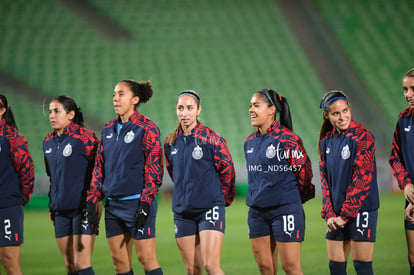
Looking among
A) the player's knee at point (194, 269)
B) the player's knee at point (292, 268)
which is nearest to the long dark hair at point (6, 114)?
the player's knee at point (194, 269)

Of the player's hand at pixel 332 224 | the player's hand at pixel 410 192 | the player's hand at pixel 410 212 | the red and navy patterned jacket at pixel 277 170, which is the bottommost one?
the player's hand at pixel 332 224

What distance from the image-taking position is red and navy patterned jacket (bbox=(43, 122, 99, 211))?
5.62 m

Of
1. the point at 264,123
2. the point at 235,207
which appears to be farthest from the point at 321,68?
the point at 264,123

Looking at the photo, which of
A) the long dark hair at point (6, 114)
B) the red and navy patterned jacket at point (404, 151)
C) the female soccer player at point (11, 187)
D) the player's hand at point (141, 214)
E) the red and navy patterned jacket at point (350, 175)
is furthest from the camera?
the long dark hair at point (6, 114)

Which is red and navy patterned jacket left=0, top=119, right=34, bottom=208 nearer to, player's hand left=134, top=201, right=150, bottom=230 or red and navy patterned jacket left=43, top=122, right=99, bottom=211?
red and navy patterned jacket left=43, top=122, right=99, bottom=211

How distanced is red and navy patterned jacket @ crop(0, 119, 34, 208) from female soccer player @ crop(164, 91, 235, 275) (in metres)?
1.50

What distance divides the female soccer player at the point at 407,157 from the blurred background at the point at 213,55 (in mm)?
13165

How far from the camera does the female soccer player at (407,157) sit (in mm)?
5098

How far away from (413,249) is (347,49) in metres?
17.3

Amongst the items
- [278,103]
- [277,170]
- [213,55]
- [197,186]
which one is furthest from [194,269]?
[213,55]

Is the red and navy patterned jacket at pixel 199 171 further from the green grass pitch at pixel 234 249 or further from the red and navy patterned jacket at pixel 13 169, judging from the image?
the green grass pitch at pixel 234 249

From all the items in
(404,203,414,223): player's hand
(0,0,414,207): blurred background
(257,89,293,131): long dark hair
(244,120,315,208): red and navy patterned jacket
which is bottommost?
(404,203,414,223): player's hand

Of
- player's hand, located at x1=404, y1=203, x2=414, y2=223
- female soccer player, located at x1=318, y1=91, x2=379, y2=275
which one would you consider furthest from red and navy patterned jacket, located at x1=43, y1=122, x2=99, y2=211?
player's hand, located at x1=404, y1=203, x2=414, y2=223

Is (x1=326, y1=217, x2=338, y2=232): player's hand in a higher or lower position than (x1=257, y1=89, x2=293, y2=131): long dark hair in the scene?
lower
